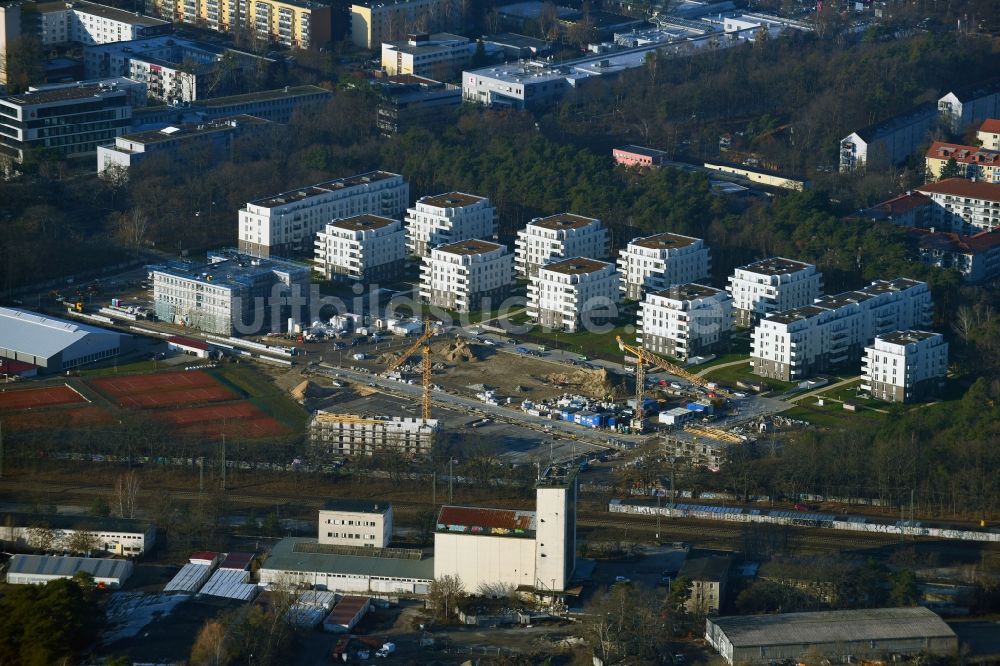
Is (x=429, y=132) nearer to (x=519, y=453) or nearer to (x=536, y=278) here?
(x=536, y=278)

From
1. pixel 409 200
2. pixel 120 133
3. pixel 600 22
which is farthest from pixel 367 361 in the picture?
pixel 600 22

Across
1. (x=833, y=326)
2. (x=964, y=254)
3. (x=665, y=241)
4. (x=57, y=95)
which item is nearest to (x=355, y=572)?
(x=833, y=326)

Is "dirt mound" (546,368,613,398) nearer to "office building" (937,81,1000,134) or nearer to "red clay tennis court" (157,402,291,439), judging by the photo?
"red clay tennis court" (157,402,291,439)

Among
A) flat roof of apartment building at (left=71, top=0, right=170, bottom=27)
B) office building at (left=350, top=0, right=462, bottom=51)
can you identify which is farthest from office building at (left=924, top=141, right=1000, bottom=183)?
flat roof of apartment building at (left=71, top=0, right=170, bottom=27)

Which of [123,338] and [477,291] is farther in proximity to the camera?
[477,291]

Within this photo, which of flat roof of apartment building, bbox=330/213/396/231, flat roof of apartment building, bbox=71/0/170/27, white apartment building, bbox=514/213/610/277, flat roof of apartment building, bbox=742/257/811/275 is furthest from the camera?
flat roof of apartment building, bbox=71/0/170/27

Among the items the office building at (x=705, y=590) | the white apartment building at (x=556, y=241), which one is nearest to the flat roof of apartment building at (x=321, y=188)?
the white apartment building at (x=556, y=241)
